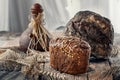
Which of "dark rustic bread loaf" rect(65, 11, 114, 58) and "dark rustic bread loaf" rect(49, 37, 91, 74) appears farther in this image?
"dark rustic bread loaf" rect(65, 11, 114, 58)

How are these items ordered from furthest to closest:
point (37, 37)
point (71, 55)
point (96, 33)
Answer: point (37, 37)
point (96, 33)
point (71, 55)

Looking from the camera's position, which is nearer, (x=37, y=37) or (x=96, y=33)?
(x=96, y=33)

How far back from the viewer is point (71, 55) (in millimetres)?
789

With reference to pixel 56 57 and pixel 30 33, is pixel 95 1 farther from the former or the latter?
pixel 56 57

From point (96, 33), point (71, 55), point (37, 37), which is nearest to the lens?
point (71, 55)

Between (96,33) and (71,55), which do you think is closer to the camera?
(71,55)

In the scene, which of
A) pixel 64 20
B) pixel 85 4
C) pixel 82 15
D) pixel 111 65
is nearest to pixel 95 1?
pixel 85 4

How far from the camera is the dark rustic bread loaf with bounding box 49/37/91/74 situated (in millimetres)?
789

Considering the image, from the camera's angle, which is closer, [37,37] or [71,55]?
[71,55]

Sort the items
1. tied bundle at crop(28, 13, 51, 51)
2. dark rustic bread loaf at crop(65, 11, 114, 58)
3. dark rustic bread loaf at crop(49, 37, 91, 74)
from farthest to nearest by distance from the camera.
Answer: tied bundle at crop(28, 13, 51, 51) < dark rustic bread loaf at crop(65, 11, 114, 58) < dark rustic bread loaf at crop(49, 37, 91, 74)

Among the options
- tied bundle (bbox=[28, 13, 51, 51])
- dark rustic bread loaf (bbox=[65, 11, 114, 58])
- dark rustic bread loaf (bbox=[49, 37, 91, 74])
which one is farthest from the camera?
tied bundle (bbox=[28, 13, 51, 51])

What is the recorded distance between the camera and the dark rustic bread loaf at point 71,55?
0.79 meters

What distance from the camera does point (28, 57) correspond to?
36.7 inches

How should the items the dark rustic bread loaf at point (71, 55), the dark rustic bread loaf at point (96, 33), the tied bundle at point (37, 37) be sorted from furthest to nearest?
the tied bundle at point (37, 37), the dark rustic bread loaf at point (96, 33), the dark rustic bread loaf at point (71, 55)
